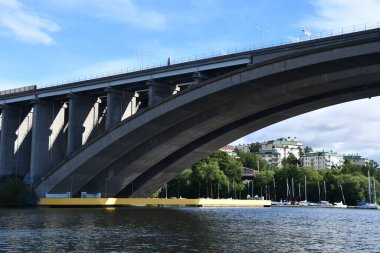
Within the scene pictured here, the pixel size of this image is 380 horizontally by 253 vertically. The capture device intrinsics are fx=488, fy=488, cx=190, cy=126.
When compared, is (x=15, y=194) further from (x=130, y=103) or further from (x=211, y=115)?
(x=211, y=115)

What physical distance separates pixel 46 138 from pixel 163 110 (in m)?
23.4

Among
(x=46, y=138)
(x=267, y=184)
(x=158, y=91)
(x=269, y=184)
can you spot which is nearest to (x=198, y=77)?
(x=158, y=91)

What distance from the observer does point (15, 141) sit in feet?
266

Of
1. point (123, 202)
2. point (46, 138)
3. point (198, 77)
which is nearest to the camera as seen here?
point (198, 77)

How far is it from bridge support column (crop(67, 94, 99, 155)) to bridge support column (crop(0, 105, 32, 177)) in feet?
43.1

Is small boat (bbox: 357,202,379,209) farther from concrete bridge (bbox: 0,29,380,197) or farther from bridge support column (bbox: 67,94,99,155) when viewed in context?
bridge support column (bbox: 67,94,99,155)

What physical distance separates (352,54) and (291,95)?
13.8 metres

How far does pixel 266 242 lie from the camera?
2906cm

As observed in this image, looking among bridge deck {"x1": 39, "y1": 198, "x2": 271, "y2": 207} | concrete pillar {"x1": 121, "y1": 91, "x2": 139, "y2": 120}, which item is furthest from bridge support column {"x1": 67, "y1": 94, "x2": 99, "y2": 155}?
bridge deck {"x1": 39, "y1": 198, "x2": 271, "y2": 207}

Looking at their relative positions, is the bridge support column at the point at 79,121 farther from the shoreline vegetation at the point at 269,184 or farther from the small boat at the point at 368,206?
the small boat at the point at 368,206

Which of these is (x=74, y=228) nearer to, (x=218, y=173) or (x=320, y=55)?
(x=320, y=55)

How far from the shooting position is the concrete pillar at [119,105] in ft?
228

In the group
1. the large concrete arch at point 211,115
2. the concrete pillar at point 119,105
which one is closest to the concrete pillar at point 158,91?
the large concrete arch at point 211,115

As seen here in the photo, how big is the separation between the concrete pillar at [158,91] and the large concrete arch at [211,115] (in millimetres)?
1961
